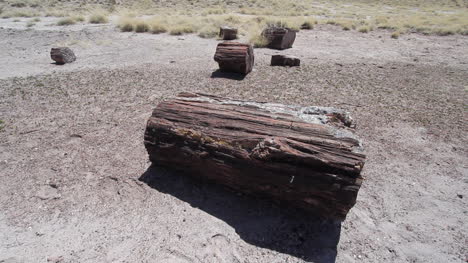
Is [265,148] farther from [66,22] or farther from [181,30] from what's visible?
[66,22]

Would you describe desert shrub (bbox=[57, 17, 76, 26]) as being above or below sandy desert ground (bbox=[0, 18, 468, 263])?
above

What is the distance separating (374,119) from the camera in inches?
179

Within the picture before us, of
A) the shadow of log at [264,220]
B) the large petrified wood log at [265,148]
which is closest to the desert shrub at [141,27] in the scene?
the large petrified wood log at [265,148]

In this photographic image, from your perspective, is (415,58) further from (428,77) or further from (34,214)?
(34,214)

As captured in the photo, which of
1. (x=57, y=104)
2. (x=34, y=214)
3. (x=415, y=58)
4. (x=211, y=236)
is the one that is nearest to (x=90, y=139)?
(x=34, y=214)

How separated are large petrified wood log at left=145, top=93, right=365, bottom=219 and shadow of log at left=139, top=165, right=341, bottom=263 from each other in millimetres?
163

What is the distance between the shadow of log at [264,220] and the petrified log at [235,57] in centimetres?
411

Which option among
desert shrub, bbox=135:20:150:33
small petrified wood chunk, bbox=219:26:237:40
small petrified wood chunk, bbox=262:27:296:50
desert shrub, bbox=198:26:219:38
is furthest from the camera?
desert shrub, bbox=135:20:150:33

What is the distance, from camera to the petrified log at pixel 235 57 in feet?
20.8

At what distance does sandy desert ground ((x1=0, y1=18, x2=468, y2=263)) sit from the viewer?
2.29 meters

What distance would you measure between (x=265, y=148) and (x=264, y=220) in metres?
0.75

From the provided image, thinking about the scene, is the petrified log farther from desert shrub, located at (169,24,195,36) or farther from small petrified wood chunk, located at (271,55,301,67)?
desert shrub, located at (169,24,195,36)

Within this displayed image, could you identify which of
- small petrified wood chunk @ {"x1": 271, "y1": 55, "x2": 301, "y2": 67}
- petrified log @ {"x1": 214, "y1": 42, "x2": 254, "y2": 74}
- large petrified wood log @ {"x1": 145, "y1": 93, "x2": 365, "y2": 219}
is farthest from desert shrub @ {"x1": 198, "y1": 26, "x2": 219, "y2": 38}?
large petrified wood log @ {"x1": 145, "y1": 93, "x2": 365, "y2": 219}

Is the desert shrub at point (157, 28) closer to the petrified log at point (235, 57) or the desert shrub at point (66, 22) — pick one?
the desert shrub at point (66, 22)
